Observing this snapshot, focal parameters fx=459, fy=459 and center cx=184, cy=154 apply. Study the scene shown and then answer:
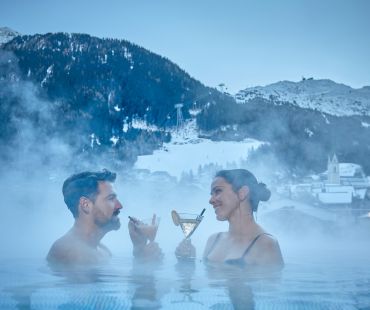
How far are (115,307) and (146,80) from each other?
74.6 metres

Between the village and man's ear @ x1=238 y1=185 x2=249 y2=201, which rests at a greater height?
man's ear @ x1=238 y1=185 x2=249 y2=201

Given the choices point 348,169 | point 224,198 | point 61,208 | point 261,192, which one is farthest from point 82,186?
point 348,169

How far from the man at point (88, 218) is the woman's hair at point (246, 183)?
893 mm

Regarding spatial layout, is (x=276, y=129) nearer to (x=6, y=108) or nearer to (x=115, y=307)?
(x=6, y=108)

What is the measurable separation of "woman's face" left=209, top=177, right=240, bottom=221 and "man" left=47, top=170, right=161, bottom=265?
0.67 meters

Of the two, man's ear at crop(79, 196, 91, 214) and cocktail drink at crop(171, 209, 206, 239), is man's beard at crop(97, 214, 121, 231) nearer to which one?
man's ear at crop(79, 196, 91, 214)

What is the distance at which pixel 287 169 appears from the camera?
5428cm

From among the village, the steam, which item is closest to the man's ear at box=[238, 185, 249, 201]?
the steam

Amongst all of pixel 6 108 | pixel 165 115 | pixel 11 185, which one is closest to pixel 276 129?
pixel 165 115

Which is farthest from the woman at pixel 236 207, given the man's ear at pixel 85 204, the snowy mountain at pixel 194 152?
the snowy mountain at pixel 194 152

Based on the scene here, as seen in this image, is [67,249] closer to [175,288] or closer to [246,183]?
[175,288]

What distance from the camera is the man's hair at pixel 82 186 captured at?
157 inches

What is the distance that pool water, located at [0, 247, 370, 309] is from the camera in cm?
247

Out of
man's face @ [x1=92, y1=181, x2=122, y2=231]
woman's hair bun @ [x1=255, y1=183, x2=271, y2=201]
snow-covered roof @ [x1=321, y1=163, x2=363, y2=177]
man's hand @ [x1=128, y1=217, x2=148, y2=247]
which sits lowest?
snow-covered roof @ [x1=321, y1=163, x2=363, y2=177]
